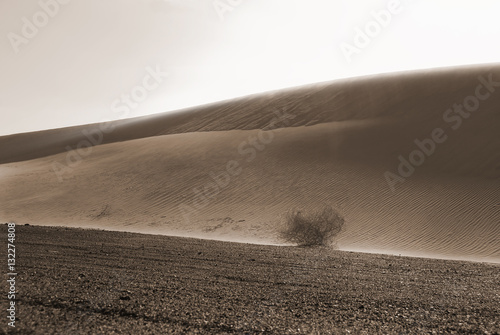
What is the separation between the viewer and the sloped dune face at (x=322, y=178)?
657 inches

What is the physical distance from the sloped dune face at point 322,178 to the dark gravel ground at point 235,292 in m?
6.01

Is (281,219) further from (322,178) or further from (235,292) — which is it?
(235,292)

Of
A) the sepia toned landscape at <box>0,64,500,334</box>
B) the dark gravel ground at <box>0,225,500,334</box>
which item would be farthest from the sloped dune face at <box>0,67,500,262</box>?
the dark gravel ground at <box>0,225,500,334</box>

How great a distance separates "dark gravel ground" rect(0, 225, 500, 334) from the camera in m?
4.98

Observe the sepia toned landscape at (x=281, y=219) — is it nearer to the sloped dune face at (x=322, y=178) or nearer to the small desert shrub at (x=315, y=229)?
the sloped dune face at (x=322, y=178)

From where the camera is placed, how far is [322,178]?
2206 centimetres

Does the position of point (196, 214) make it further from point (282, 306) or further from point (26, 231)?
point (282, 306)

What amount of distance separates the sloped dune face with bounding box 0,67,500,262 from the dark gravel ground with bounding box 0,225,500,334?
19.7ft

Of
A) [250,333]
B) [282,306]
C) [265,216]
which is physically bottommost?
[265,216]

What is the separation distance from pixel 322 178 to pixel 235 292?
53.1 ft

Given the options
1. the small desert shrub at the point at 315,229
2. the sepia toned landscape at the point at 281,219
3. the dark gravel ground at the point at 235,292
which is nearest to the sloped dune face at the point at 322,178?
the sepia toned landscape at the point at 281,219

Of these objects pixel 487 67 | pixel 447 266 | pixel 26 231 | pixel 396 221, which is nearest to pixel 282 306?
pixel 447 266

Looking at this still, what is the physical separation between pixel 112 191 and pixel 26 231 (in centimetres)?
1184

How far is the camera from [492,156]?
21.6 meters
